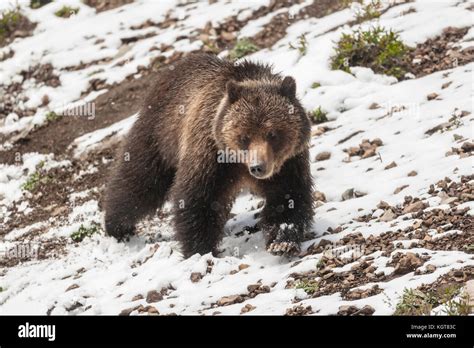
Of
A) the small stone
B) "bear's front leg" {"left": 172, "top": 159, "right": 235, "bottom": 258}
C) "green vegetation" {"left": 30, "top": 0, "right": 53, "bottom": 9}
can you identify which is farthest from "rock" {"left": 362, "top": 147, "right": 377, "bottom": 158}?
"green vegetation" {"left": 30, "top": 0, "right": 53, "bottom": 9}

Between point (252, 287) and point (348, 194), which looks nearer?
point (252, 287)

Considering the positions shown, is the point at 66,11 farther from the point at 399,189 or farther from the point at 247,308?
the point at 247,308

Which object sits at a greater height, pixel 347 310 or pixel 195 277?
pixel 347 310

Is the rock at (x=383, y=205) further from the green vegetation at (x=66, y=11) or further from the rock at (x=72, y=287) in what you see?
the green vegetation at (x=66, y=11)

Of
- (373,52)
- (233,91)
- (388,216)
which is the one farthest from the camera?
(373,52)

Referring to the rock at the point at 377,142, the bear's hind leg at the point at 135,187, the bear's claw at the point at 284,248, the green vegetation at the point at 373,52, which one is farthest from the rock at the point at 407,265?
the green vegetation at the point at 373,52

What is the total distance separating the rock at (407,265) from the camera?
6.53 metres

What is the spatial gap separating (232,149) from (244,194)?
229 centimetres

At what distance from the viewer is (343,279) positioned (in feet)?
22.4

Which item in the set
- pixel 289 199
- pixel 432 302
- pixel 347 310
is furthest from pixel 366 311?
pixel 289 199

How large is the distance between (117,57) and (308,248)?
757cm

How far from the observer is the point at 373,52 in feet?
40.4

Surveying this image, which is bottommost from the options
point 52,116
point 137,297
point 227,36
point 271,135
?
point 52,116

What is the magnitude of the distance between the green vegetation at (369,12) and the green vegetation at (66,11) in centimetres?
576
